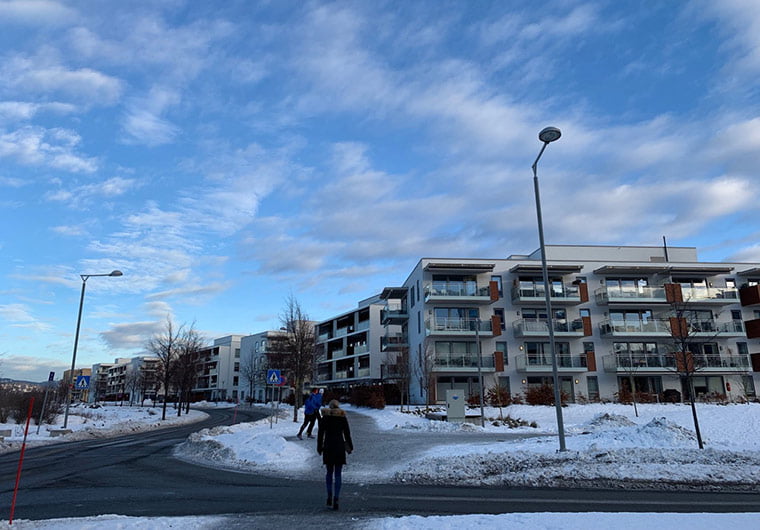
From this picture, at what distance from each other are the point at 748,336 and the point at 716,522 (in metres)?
48.1

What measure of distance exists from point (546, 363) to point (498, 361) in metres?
4.25

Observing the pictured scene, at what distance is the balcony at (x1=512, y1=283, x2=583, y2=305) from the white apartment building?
8 centimetres

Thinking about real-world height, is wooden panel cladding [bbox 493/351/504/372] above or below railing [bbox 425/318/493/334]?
below

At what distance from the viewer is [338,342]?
73625 millimetres

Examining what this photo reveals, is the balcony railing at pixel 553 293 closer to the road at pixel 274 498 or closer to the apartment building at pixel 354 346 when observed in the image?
the apartment building at pixel 354 346

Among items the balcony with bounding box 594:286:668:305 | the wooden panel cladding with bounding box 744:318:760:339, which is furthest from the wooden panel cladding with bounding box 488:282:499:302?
the wooden panel cladding with bounding box 744:318:760:339

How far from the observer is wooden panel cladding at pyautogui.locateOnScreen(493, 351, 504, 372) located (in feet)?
139

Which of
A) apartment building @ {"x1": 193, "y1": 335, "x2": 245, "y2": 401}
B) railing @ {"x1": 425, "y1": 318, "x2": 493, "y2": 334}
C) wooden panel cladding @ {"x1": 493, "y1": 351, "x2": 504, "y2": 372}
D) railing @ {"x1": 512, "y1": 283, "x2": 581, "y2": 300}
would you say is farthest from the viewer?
apartment building @ {"x1": 193, "y1": 335, "x2": 245, "y2": 401}

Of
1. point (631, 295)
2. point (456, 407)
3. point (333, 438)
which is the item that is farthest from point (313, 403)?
point (631, 295)

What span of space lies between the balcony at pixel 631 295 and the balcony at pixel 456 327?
1044cm

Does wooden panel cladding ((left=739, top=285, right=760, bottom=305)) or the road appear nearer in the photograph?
the road

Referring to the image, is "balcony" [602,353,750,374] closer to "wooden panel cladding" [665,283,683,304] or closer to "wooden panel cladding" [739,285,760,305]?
"wooden panel cladding" [665,283,683,304]

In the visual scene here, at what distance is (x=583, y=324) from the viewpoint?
145 ft

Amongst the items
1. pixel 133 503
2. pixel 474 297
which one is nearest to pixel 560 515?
pixel 133 503
